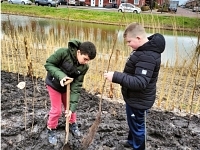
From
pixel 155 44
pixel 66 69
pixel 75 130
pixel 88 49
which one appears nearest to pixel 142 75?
pixel 155 44

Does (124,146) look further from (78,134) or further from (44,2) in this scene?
(44,2)

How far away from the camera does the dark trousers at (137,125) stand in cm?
257

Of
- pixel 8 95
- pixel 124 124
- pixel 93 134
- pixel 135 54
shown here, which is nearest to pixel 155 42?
pixel 135 54

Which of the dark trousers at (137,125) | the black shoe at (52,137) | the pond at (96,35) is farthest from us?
the pond at (96,35)

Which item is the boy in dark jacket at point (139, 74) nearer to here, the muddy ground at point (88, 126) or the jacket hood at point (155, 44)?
the jacket hood at point (155, 44)

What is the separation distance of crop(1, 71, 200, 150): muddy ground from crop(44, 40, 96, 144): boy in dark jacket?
0.29 meters

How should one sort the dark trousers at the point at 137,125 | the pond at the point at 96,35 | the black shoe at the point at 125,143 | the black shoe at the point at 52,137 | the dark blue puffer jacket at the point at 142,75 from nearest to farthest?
1. the dark blue puffer jacket at the point at 142,75
2. the dark trousers at the point at 137,125
3. the black shoe at the point at 52,137
4. the black shoe at the point at 125,143
5. the pond at the point at 96,35

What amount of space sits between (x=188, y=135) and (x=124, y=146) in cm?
91

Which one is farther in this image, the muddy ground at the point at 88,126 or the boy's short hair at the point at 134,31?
the muddy ground at the point at 88,126

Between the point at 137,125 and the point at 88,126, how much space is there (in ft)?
2.63

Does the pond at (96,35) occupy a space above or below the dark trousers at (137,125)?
above

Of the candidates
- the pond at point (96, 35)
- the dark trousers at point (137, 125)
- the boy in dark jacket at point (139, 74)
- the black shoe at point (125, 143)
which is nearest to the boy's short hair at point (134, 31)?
the boy in dark jacket at point (139, 74)

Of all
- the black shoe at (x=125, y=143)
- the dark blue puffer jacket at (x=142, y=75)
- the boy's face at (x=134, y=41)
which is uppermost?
the boy's face at (x=134, y=41)

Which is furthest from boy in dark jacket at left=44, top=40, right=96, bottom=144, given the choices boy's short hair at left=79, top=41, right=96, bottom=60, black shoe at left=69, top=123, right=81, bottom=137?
black shoe at left=69, top=123, right=81, bottom=137
